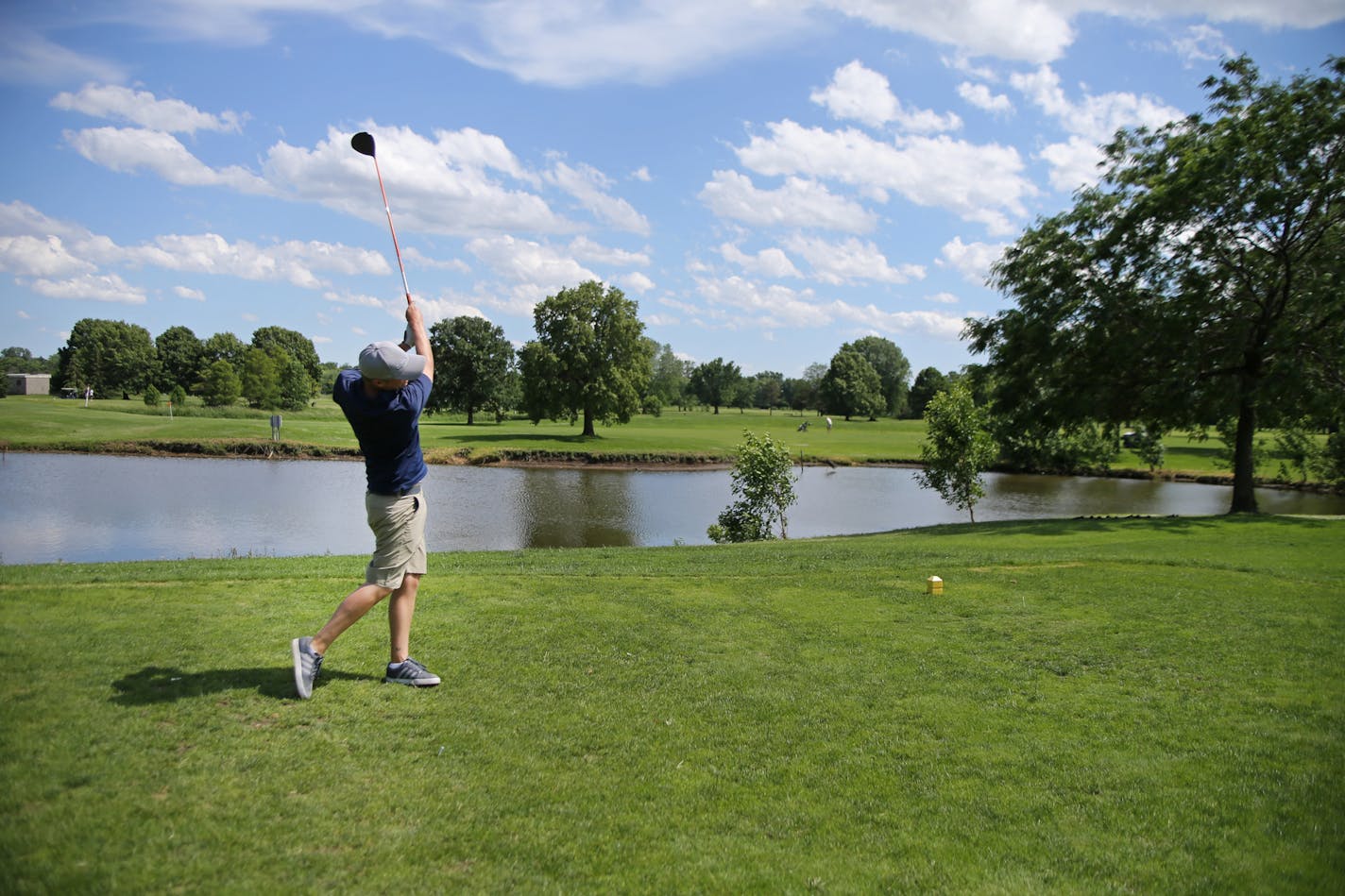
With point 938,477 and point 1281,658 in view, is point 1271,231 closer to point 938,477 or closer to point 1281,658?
point 938,477

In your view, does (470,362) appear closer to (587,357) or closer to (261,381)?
(261,381)

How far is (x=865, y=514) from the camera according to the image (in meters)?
38.4

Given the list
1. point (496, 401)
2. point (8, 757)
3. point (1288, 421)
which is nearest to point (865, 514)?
point (1288, 421)

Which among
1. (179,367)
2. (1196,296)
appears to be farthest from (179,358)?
(1196,296)

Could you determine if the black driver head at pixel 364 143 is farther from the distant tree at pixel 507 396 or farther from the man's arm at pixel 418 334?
the distant tree at pixel 507 396

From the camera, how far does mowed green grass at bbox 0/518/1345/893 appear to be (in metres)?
3.99

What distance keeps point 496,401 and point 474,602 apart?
8166 centimetres

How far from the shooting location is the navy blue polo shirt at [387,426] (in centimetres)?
600

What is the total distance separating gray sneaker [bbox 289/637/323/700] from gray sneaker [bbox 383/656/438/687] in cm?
55

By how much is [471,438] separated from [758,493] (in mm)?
38613

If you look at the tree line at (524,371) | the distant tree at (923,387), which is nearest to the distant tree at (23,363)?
the tree line at (524,371)

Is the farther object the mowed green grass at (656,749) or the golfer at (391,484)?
the golfer at (391,484)

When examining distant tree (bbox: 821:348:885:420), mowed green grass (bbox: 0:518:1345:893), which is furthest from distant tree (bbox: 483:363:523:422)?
mowed green grass (bbox: 0:518:1345:893)

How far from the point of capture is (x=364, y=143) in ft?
24.9
